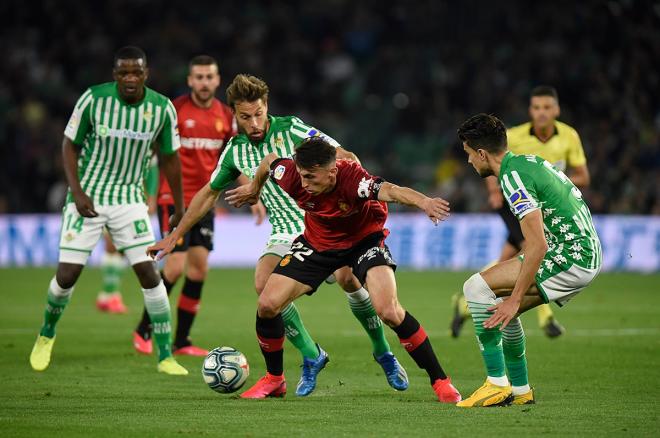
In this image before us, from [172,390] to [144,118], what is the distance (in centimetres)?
226

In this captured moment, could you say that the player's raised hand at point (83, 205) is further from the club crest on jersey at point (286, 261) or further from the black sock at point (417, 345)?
the black sock at point (417, 345)

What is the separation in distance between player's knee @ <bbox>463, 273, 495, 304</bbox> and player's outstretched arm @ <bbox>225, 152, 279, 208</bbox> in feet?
5.18

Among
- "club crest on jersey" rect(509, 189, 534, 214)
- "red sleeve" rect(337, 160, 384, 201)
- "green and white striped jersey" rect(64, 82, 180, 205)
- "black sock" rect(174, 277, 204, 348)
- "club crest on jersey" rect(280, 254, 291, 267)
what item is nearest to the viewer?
"club crest on jersey" rect(509, 189, 534, 214)

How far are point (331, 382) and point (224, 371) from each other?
1169 millimetres

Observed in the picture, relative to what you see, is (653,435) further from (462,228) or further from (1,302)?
(462,228)

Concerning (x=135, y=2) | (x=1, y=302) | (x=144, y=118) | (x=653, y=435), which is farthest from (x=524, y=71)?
(x=653, y=435)

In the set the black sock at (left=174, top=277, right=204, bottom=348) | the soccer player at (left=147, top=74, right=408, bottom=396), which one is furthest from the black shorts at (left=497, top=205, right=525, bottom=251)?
the soccer player at (left=147, top=74, right=408, bottom=396)

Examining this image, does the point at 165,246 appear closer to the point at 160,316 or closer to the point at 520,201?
the point at 160,316

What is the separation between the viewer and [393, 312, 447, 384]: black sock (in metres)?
7.47

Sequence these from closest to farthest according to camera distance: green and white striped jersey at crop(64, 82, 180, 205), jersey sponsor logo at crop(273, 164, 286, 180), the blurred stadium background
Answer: jersey sponsor logo at crop(273, 164, 286, 180)
green and white striped jersey at crop(64, 82, 180, 205)
the blurred stadium background

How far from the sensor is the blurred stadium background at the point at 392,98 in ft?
55.3

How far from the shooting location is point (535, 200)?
696cm

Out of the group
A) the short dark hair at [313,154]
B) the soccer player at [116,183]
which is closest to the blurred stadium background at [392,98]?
the soccer player at [116,183]

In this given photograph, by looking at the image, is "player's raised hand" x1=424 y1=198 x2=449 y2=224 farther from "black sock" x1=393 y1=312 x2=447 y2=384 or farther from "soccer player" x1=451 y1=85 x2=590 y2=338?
"soccer player" x1=451 y1=85 x2=590 y2=338
